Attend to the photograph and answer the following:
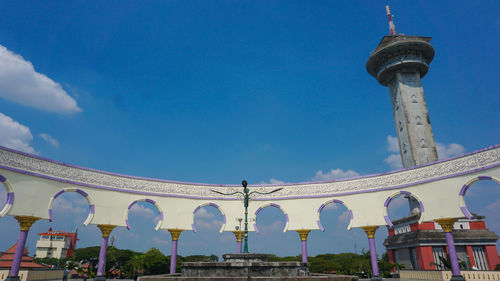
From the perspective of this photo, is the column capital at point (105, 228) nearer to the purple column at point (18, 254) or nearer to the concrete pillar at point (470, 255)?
the purple column at point (18, 254)

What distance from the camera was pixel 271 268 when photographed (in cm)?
946

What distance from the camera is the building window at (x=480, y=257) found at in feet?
76.8

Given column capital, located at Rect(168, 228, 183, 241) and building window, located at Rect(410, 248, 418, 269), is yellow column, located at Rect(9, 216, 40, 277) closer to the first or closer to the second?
column capital, located at Rect(168, 228, 183, 241)

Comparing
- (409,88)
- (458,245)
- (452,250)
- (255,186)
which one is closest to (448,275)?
(452,250)

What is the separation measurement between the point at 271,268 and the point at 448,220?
1204cm

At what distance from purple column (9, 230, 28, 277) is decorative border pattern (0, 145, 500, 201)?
312 cm

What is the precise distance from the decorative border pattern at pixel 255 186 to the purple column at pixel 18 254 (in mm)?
3121

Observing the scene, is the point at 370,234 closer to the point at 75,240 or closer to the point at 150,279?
the point at 150,279

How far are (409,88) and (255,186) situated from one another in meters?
21.6

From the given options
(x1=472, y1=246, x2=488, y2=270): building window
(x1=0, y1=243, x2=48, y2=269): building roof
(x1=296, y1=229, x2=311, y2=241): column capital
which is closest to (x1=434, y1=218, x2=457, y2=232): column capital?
(x1=296, y1=229, x2=311, y2=241): column capital

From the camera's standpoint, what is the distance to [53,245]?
58.5m

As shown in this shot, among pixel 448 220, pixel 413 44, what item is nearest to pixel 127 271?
pixel 448 220

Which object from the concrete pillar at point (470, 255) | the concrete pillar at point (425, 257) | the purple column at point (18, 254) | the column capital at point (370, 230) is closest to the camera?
the purple column at point (18, 254)

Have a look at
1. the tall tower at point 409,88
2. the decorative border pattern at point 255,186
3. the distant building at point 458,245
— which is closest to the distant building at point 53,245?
the decorative border pattern at point 255,186
